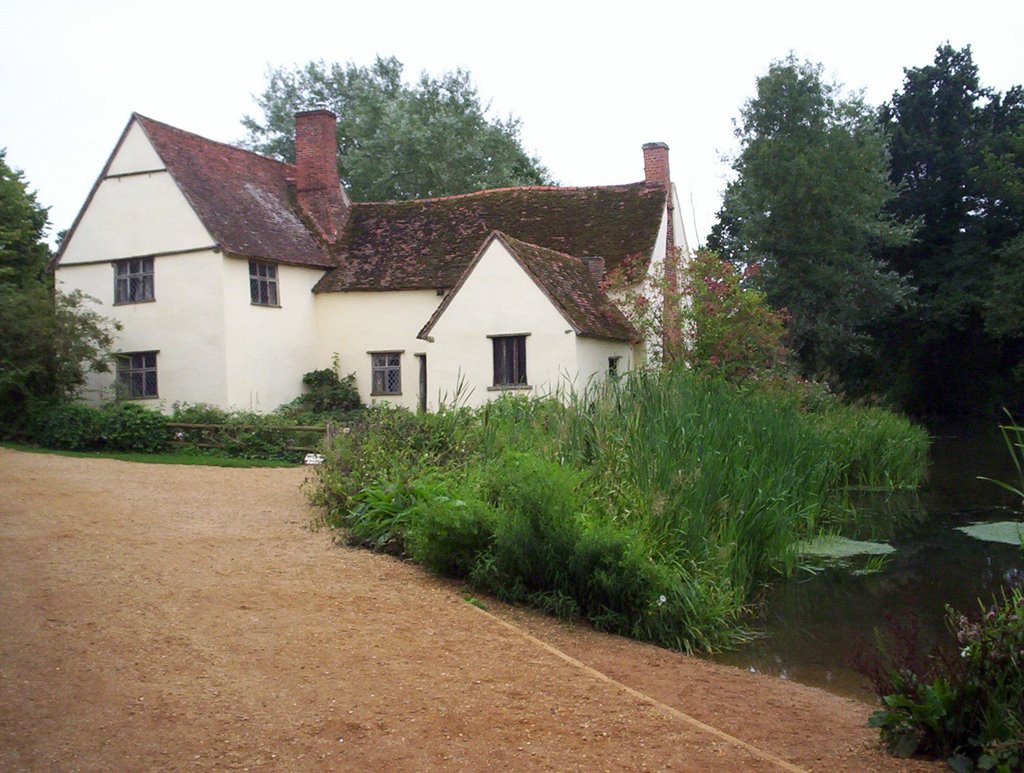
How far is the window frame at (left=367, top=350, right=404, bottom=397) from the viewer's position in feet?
94.0

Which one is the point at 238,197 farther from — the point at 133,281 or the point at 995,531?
the point at 995,531

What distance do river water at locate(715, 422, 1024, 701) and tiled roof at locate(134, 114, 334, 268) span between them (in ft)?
55.0

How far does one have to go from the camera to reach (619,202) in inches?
1164

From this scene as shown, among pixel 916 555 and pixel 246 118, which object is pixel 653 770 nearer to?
pixel 916 555

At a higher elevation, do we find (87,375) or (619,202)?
(619,202)

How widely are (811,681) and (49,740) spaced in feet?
18.7

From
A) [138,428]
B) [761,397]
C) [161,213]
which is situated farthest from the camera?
[161,213]

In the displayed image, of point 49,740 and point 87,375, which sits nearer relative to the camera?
point 49,740

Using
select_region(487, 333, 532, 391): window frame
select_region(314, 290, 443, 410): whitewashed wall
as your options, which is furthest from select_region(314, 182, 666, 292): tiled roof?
select_region(487, 333, 532, 391): window frame

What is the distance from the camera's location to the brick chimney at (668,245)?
78.4ft

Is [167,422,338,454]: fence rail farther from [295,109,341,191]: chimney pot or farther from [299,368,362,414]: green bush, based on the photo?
[295,109,341,191]: chimney pot

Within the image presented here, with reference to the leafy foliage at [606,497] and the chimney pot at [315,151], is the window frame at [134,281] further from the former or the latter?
the leafy foliage at [606,497]

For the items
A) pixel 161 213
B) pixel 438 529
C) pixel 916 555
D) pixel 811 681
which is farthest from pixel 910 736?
pixel 161 213

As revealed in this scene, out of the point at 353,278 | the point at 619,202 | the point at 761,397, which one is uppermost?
the point at 619,202
